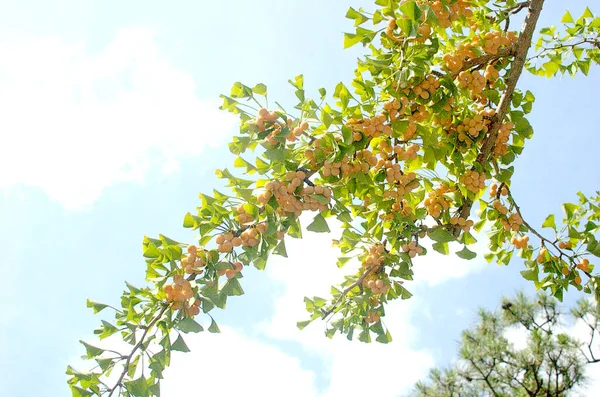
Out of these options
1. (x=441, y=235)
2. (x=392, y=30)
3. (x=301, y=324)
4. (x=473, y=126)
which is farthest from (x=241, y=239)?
(x=473, y=126)

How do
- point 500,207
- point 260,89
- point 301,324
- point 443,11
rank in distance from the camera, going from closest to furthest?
point 260,89, point 443,11, point 301,324, point 500,207

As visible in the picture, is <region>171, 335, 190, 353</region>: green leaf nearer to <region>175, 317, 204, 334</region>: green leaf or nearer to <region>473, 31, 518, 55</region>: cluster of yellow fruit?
<region>175, 317, 204, 334</region>: green leaf

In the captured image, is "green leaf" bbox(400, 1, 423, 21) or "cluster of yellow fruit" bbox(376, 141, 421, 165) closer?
"green leaf" bbox(400, 1, 423, 21)

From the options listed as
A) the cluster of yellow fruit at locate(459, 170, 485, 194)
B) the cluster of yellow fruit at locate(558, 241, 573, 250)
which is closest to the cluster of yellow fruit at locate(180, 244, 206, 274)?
the cluster of yellow fruit at locate(459, 170, 485, 194)

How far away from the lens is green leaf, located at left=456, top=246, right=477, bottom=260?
2.29 m

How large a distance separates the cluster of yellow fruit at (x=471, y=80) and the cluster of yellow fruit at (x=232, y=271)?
1302 mm

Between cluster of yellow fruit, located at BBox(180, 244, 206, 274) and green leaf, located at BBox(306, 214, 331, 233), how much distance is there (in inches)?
16.7

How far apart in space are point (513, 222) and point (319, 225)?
1131mm

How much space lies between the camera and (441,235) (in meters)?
2.24

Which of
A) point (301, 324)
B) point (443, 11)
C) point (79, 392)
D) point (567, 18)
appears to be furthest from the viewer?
point (567, 18)

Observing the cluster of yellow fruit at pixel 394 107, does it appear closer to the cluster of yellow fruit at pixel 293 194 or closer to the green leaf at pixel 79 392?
the cluster of yellow fruit at pixel 293 194

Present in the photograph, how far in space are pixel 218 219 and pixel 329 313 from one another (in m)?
0.78

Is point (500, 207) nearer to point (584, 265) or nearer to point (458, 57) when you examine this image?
point (584, 265)

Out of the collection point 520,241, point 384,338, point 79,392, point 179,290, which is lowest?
point 79,392
